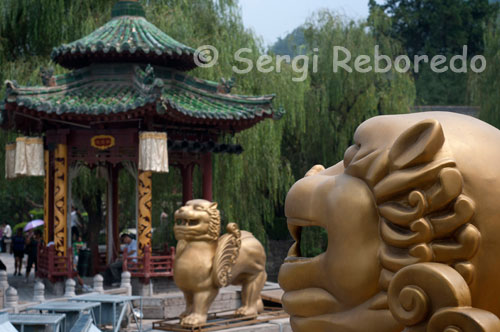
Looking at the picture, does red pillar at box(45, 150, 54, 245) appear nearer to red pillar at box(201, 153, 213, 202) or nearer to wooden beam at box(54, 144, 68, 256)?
wooden beam at box(54, 144, 68, 256)

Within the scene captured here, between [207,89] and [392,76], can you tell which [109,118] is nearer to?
[207,89]

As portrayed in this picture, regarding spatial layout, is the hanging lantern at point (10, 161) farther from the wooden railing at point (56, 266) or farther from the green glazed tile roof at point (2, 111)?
the wooden railing at point (56, 266)

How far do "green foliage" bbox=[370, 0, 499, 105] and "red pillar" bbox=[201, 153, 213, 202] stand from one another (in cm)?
1638

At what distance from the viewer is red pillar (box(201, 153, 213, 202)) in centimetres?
1121

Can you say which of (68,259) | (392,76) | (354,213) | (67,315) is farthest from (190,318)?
(392,76)

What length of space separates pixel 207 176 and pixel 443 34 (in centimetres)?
1967

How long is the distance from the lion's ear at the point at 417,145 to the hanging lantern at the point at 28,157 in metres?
9.18

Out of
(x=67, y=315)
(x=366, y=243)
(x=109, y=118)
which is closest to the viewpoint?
(x=366, y=243)

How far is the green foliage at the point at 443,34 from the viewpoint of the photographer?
2648 cm

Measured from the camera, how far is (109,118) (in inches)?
A: 399

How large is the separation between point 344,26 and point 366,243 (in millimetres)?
15294

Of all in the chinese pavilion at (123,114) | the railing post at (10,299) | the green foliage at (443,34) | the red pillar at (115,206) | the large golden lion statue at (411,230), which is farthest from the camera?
the green foliage at (443,34)

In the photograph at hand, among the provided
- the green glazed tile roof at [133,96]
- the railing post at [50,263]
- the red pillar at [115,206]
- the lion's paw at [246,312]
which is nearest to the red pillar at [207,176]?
the green glazed tile roof at [133,96]

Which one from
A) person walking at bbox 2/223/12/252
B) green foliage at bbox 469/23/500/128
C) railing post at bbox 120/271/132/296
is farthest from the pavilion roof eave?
person walking at bbox 2/223/12/252
